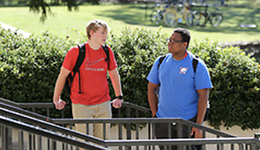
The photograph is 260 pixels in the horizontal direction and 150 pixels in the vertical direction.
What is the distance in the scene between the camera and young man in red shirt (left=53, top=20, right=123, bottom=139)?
201 inches

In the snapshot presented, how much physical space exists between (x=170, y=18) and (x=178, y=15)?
413 mm

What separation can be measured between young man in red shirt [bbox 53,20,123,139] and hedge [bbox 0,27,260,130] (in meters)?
1.76

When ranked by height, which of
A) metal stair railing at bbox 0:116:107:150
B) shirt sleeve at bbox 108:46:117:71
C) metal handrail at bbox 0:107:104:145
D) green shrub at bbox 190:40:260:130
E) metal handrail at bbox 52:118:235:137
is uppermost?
shirt sleeve at bbox 108:46:117:71

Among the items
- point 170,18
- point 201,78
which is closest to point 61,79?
point 201,78

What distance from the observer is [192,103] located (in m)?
5.14

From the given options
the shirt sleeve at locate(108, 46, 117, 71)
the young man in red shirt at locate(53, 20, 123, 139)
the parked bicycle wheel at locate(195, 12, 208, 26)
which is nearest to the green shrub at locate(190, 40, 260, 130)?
the shirt sleeve at locate(108, 46, 117, 71)

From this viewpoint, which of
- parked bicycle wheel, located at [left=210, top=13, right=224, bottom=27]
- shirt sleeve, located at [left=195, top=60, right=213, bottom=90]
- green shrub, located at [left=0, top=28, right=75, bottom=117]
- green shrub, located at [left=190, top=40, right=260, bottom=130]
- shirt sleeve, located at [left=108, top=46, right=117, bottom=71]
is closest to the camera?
shirt sleeve, located at [left=195, top=60, right=213, bottom=90]

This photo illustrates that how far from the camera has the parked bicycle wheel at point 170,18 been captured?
1977 cm

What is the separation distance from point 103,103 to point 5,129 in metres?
1.84

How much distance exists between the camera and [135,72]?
7.27 meters

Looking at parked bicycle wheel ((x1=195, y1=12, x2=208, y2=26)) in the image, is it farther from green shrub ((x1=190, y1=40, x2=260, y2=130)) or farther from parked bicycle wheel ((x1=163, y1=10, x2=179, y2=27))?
green shrub ((x1=190, y1=40, x2=260, y2=130))

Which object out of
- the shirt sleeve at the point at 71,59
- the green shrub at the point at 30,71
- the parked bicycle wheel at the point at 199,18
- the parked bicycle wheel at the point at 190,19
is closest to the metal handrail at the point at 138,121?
the shirt sleeve at the point at 71,59

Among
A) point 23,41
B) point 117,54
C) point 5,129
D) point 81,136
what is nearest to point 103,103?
point 81,136

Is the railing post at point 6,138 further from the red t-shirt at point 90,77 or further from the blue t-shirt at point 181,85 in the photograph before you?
the blue t-shirt at point 181,85
